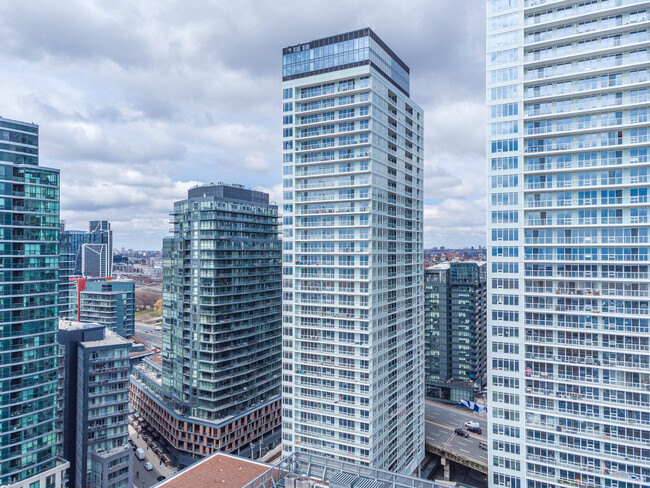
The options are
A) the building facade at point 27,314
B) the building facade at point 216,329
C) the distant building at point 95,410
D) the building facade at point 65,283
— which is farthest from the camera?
the building facade at point 65,283

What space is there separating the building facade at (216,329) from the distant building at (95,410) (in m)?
18.4

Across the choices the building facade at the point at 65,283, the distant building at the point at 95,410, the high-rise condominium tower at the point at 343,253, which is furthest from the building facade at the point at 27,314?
the building facade at the point at 65,283

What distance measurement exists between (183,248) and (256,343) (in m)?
36.1

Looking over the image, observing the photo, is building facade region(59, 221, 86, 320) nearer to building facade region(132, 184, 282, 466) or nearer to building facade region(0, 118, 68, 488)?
building facade region(132, 184, 282, 466)

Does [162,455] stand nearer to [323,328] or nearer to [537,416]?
[323,328]

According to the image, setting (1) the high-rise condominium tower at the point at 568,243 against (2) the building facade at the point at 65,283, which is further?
(2) the building facade at the point at 65,283

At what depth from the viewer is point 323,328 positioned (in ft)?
260

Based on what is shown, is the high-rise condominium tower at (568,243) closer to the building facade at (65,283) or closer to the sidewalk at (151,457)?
the sidewalk at (151,457)

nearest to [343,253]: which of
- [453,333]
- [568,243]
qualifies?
[568,243]

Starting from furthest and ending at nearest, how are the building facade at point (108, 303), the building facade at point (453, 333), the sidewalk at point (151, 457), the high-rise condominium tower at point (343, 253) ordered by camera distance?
the building facade at point (108, 303) → the building facade at point (453, 333) → the sidewalk at point (151, 457) → the high-rise condominium tower at point (343, 253)

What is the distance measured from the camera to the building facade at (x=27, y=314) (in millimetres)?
72438

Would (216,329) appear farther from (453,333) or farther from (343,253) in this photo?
(453,333)

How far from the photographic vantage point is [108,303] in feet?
607

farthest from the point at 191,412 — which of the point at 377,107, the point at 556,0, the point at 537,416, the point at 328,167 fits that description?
the point at 556,0
